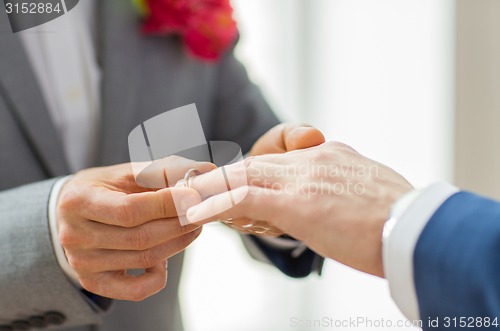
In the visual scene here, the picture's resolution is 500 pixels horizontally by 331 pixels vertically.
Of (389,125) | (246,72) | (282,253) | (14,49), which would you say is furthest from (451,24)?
(14,49)

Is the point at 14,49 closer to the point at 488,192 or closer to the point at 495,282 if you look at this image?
the point at 495,282

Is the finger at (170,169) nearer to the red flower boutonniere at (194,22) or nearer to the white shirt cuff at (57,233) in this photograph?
the white shirt cuff at (57,233)

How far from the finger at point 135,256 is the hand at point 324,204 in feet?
0.10

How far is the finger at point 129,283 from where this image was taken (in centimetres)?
39

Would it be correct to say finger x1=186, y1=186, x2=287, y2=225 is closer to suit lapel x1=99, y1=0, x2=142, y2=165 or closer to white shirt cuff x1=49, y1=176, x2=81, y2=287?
white shirt cuff x1=49, y1=176, x2=81, y2=287

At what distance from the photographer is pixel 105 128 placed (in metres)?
0.59

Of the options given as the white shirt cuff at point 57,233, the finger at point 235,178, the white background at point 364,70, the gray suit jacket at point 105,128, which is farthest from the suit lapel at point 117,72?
the white background at point 364,70

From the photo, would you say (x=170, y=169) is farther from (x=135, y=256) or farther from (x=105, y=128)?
(x=105, y=128)

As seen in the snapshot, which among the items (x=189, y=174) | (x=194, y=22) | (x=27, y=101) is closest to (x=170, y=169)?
(x=189, y=174)

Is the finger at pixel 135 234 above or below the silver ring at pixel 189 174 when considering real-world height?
below

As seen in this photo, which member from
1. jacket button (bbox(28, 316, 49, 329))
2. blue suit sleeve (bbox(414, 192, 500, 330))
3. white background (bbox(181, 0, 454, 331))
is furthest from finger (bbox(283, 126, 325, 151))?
white background (bbox(181, 0, 454, 331))

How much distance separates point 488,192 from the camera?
122 cm

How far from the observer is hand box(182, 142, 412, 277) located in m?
0.34

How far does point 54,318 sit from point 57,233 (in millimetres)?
72
